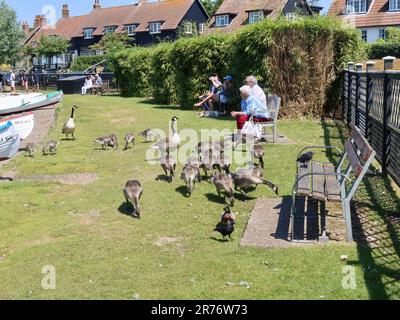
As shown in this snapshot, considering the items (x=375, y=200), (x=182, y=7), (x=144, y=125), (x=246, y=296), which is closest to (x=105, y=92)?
(x=144, y=125)

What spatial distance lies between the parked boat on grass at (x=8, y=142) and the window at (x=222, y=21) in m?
49.6

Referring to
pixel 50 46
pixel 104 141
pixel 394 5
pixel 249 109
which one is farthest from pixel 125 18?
pixel 249 109

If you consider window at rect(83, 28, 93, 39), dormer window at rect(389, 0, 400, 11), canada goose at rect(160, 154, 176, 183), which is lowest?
canada goose at rect(160, 154, 176, 183)

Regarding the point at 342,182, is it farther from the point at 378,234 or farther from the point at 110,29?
the point at 110,29

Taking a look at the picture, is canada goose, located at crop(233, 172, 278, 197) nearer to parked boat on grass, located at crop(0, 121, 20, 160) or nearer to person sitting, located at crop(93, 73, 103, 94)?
parked boat on grass, located at crop(0, 121, 20, 160)

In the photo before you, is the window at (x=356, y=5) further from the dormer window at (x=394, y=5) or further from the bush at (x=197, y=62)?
the bush at (x=197, y=62)

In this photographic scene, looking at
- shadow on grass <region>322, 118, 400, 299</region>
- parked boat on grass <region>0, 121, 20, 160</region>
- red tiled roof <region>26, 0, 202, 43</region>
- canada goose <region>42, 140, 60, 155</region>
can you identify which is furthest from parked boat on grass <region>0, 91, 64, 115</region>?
red tiled roof <region>26, 0, 202, 43</region>

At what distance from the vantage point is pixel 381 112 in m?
11.4

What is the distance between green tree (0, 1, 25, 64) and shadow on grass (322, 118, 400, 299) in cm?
6024

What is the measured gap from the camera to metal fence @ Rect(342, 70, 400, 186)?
9500 mm

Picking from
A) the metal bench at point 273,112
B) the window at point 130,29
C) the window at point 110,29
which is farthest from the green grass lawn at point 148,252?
the window at point 110,29

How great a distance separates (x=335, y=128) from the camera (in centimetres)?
1725

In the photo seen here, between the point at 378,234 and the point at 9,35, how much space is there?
63.1 meters

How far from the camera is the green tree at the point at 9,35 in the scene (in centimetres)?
6253
